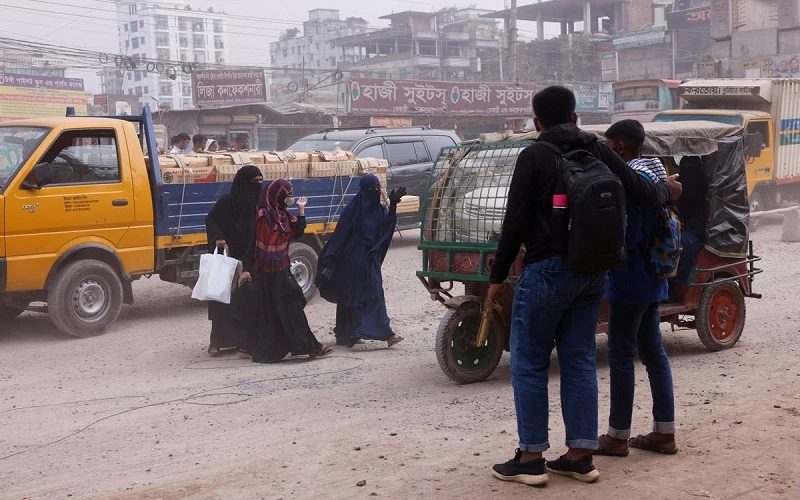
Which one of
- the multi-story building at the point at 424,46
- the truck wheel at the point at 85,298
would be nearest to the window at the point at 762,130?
the truck wheel at the point at 85,298

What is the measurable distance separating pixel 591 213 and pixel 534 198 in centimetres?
27

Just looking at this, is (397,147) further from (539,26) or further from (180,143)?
(539,26)

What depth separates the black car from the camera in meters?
15.3

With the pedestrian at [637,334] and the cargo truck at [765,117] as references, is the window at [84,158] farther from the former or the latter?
the cargo truck at [765,117]

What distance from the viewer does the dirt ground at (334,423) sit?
4.39 meters

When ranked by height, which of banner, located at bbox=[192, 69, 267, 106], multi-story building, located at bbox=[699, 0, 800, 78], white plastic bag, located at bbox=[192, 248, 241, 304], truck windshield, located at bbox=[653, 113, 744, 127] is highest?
multi-story building, located at bbox=[699, 0, 800, 78]

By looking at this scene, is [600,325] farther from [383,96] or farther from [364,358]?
[383,96]

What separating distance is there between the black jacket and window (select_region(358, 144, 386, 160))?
11.0 meters

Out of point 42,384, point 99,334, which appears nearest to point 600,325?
point 42,384

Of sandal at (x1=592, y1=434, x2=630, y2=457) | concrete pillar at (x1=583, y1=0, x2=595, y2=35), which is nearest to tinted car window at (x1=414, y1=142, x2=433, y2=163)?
sandal at (x1=592, y1=434, x2=630, y2=457)

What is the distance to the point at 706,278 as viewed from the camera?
7.58 meters

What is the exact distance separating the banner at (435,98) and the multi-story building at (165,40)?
Result: 289 feet

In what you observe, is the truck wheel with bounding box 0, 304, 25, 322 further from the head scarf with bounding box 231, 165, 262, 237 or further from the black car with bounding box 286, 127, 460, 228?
the black car with bounding box 286, 127, 460, 228

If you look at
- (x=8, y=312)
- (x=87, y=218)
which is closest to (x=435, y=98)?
(x=8, y=312)
